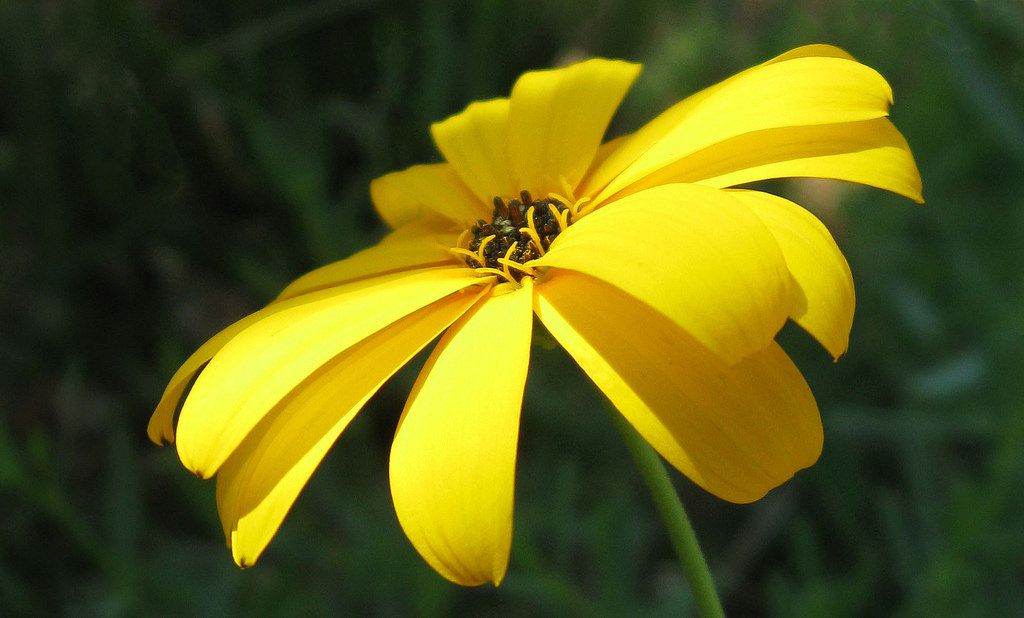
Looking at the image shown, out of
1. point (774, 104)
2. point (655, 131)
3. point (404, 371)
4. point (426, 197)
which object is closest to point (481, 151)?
point (426, 197)

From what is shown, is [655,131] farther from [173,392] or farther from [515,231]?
[173,392]

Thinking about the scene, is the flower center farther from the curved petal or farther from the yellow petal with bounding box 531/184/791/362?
the yellow petal with bounding box 531/184/791/362

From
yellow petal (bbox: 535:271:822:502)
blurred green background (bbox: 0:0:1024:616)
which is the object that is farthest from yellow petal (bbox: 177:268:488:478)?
blurred green background (bbox: 0:0:1024:616)

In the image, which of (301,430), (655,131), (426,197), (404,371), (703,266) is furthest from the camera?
(404,371)

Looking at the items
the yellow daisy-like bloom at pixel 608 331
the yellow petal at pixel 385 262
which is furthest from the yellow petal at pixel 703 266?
the yellow petal at pixel 385 262

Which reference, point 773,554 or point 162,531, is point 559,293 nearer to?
point 773,554

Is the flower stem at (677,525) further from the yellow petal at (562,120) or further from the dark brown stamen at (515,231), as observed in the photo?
the yellow petal at (562,120)

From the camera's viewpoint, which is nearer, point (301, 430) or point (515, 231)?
point (301, 430)
